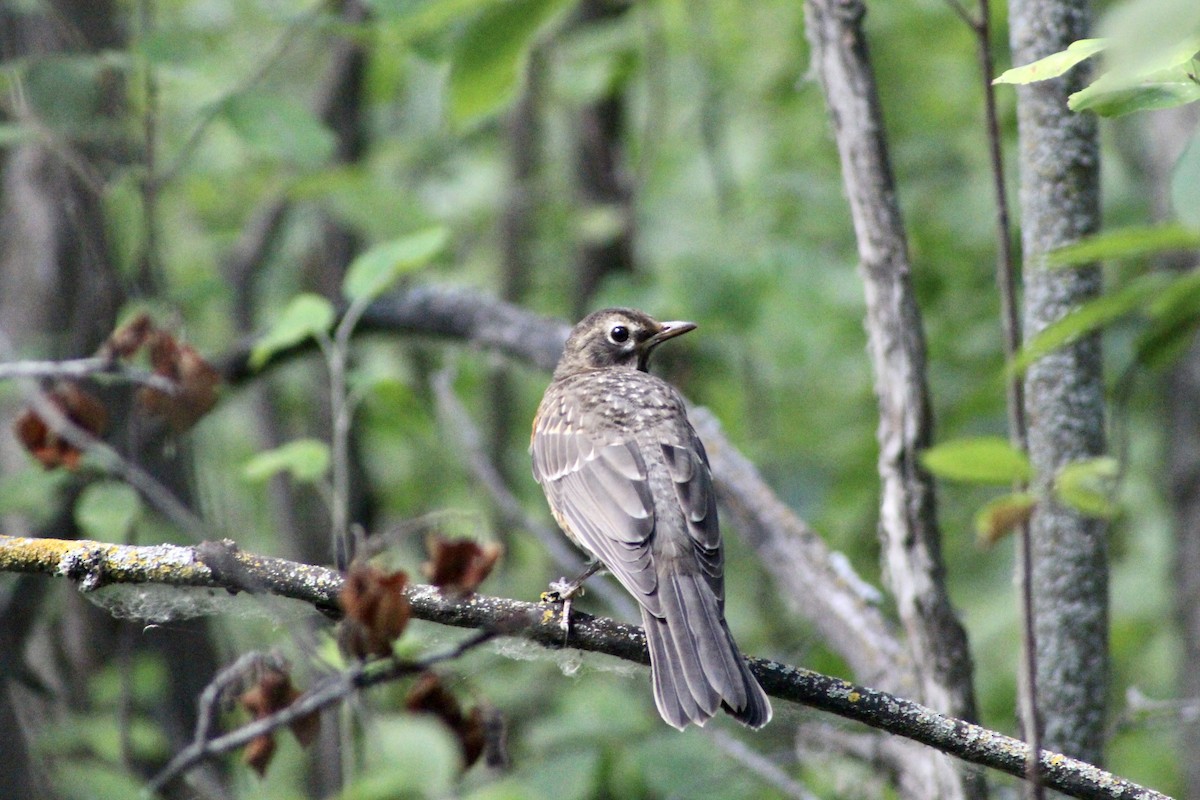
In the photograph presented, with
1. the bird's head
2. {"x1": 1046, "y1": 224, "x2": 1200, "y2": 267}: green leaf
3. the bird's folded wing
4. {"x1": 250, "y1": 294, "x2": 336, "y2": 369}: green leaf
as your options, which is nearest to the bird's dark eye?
the bird's head

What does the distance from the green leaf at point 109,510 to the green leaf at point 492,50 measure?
1.73 metres

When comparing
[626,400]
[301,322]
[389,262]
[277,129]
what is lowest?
[626,400]

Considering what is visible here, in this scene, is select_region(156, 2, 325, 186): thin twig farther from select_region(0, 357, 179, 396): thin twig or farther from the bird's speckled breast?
the bird's speckled breast

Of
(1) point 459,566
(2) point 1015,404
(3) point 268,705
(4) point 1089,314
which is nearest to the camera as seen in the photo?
(4) point 1089,314

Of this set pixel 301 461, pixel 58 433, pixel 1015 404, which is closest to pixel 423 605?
pixel 1015 404

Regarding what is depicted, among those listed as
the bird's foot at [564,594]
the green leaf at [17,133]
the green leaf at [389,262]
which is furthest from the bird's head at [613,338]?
the green leaf at [17,133]

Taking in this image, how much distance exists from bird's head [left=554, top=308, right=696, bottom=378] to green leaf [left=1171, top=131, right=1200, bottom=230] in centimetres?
316

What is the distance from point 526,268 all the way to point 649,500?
16.3 feet

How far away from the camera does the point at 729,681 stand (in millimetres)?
2652

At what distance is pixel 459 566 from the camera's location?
6.98 feet

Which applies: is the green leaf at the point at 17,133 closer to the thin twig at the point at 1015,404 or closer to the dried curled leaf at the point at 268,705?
the dried curled leaf at the point at 268,705

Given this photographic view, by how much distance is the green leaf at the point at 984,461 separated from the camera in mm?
2121

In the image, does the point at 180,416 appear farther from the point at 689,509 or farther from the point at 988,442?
the point at 988,442

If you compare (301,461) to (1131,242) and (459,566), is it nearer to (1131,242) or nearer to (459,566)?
(459,566)
